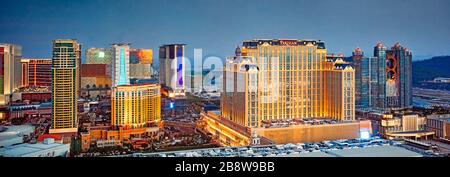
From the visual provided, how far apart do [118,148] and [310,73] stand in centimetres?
321

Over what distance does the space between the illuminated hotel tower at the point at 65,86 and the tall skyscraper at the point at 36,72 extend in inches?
2.7

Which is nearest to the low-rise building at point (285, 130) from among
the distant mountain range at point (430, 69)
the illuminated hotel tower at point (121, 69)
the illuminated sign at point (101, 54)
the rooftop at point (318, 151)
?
the rooftop at point (318, 151)

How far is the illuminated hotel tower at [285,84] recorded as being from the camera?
531 cm

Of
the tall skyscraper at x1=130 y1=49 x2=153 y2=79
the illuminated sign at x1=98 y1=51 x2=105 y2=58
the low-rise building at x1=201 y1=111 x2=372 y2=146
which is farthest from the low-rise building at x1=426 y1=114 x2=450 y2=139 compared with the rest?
the illuminated sign at x1=98 y1=51 x2=105 y2=58

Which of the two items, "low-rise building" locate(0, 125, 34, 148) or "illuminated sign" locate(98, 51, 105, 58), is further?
"illuminated sign" locate(98, 51, 105, 58)

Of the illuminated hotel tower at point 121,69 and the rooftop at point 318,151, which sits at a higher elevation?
the illuminated hotel tower at point 121,69

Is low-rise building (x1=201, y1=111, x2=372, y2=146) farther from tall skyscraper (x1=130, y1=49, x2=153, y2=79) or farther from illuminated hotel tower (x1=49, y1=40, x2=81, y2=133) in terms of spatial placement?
illuminated hotel tower (x1=49, y1=40, x2=81, y2=133)

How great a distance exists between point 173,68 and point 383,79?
3109mm

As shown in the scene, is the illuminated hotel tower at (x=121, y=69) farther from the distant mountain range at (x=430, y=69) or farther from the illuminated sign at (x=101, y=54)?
the distant mountain range at (x=430, y=69)

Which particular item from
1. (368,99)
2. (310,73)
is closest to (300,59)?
(310,73)

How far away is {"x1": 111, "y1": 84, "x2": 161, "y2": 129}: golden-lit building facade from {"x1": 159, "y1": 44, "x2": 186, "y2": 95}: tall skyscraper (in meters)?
0.15

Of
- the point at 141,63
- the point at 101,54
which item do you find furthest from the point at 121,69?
the point at 101,54

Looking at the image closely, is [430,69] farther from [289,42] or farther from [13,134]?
[13,134]

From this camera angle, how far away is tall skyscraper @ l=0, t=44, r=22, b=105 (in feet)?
12.7
